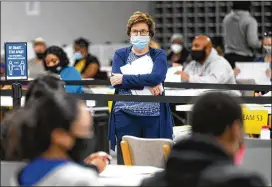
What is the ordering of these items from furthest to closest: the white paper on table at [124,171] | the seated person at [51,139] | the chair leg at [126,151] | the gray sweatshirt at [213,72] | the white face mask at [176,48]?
1. the white face mask at [176,48]
2. the gray sweatshirt at [213,72]
3. the chair leg at [126,151]
4. the white paper on table at [124,171]
5. the seated person at [51,139]

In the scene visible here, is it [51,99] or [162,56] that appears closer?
[51,99]

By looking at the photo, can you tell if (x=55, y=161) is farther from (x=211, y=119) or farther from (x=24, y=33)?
(x=24, y=33)

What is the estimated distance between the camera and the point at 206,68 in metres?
10.1

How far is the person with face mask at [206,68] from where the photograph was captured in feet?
32.3

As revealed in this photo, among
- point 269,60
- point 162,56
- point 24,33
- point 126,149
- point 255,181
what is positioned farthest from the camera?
point 24,33

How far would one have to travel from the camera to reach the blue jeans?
6883 mm

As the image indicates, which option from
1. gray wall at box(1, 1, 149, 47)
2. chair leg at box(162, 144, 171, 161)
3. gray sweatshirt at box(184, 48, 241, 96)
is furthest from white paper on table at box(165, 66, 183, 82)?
gray wall at box(1, 1, 149, 47)

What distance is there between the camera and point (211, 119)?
11.6 feet

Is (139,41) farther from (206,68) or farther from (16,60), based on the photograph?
(206,68)

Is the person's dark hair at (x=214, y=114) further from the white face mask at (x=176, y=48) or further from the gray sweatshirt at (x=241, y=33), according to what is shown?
the white face mask at (x=176, y=48)

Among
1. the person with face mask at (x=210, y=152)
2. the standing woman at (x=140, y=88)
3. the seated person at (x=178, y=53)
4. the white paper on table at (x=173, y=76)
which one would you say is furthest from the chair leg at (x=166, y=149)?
the seated person at (x=178, y=53)

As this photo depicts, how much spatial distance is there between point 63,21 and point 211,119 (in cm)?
1462

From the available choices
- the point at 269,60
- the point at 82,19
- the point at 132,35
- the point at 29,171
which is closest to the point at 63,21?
the point at 82,19

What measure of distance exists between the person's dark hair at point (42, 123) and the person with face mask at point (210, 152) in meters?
0.42
